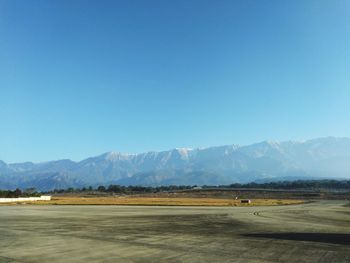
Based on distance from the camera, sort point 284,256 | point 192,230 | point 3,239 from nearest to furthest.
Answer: point 284,256 → point 3,239 → point 192,230

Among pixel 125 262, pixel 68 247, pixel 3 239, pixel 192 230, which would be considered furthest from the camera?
pixel 192 230

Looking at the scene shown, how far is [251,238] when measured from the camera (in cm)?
2894

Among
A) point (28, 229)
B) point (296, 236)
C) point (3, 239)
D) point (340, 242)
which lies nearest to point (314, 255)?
point (340, 242)

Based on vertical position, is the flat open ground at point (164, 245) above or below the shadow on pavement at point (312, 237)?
above

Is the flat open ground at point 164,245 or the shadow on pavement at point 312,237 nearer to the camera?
the flat open ground at point 164,245

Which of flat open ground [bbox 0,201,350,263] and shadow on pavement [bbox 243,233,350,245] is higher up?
flat open ground [bbox 0,201,350,263]

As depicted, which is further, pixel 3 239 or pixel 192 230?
pixel 192 230

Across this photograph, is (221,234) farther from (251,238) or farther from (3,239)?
(3,239)

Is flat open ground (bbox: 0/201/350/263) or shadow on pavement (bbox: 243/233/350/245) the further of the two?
shadow on pavement (bbox: 243/233/350/245)

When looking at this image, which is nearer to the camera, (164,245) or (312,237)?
(164,245)

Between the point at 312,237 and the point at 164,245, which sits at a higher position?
the point at 164,245

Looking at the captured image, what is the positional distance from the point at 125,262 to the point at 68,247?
5.57 metres

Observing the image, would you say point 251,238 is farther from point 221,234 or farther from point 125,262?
point 125,262

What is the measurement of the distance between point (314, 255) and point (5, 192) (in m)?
121
